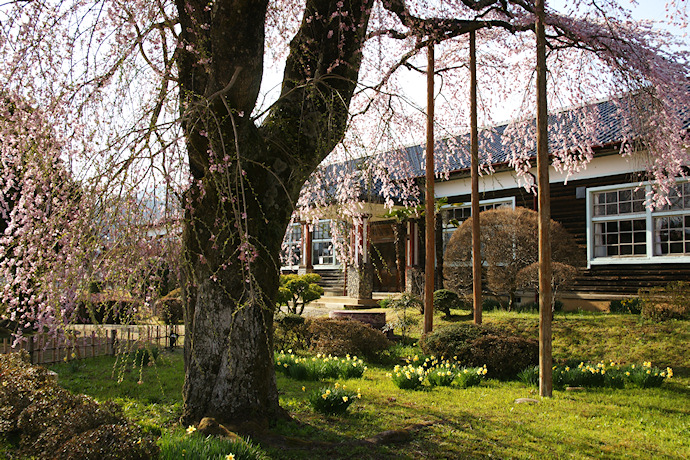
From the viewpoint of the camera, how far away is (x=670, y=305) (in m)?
9.92

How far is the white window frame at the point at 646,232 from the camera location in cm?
1152

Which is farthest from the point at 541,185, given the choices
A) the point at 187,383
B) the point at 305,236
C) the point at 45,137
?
the point at 305,236

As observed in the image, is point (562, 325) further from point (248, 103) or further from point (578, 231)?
point (248, 103)

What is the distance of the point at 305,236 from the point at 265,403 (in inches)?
606

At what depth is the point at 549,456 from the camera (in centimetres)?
445

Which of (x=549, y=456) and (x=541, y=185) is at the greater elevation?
(x=541, y=185)

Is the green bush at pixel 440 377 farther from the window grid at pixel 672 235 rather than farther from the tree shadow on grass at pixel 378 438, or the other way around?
the window grid at pixel 672 235

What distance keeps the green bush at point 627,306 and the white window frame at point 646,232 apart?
3.23 feet

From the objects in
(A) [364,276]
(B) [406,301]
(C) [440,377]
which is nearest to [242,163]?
(C) [440,377]

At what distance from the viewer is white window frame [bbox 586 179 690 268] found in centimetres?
1152

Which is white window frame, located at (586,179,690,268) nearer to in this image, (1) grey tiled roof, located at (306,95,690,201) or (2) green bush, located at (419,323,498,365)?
(1) grey tiled roof, located at (306,95,690,201)

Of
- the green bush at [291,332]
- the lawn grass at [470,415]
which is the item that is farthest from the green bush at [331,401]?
the green bush at [291,332]

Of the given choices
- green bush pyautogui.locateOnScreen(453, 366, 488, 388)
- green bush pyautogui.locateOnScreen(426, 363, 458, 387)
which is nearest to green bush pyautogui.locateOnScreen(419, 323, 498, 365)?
green bush pyautogui.locateOnScreen(453, 366, 488, 388)

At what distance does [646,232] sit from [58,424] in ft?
39.6
